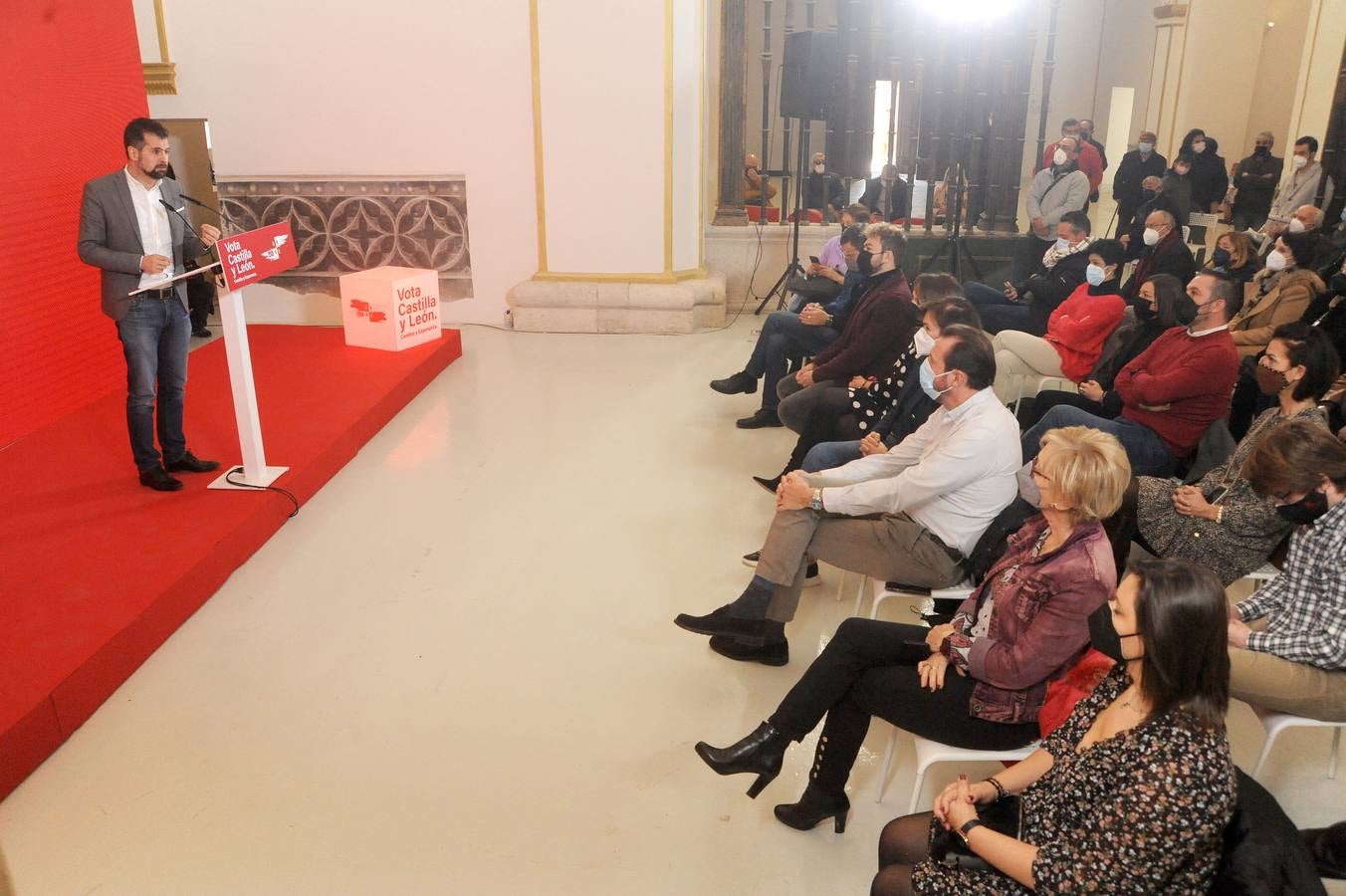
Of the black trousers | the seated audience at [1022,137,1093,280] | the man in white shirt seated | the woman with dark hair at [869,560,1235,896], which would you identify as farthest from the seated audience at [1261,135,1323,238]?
the woman with dark hair at [869,560,1235,896]

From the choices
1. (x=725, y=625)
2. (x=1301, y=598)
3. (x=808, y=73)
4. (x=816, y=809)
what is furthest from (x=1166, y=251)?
(x=816, y=809)

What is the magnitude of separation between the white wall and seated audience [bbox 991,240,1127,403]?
3.75m

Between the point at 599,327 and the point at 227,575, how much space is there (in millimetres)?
4174

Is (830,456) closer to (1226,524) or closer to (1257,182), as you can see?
(1226,524)

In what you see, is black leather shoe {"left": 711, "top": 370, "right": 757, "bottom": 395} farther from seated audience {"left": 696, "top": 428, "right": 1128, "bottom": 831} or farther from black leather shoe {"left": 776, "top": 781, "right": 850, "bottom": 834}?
black leather shoe {"left": 776, "top": 781, "right": 850, "bottom": 834}

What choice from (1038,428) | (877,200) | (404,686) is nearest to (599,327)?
(877,200)

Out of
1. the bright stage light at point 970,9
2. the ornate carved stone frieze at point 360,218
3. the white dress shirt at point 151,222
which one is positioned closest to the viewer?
the white dress shirt at point 151,222

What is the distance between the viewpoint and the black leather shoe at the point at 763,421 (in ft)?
18.7

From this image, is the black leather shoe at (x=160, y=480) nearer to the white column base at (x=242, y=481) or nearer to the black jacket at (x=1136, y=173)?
the white column base at (x=242, y=481)

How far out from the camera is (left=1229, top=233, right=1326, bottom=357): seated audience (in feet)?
17.3

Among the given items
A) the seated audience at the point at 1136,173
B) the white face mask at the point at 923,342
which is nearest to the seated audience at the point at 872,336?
the white face mask at the point at 923,342

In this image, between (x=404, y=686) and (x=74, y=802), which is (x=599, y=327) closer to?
(x=404, y=686)

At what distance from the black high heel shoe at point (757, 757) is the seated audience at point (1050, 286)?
4.01 meters

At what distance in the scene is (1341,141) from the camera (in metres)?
8.37
